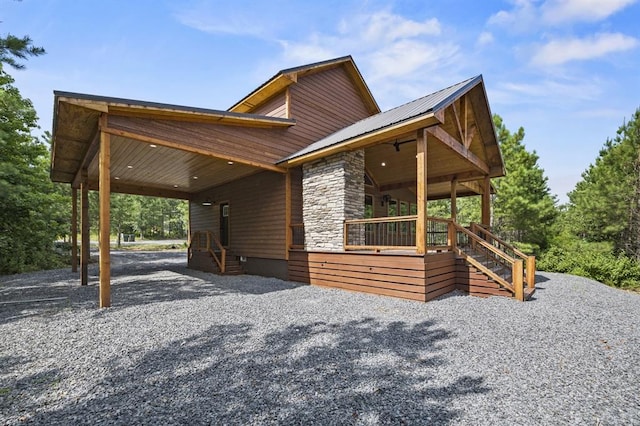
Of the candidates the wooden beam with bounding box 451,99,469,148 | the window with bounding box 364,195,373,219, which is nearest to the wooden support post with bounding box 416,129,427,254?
the wooden beam with bounding box 451,99,469,148

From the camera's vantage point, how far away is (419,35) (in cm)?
851

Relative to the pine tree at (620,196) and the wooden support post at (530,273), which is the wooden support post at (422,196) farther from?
the pine tree at (620,196)

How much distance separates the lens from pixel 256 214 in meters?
10.4

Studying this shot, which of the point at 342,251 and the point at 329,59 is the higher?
the point at 329,59

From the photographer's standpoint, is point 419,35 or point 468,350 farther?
point 419,35

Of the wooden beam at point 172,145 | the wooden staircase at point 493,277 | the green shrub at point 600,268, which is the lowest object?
the green shrub at point 600,268

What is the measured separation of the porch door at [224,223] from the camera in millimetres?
12557

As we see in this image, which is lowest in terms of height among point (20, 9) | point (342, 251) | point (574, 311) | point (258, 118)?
point (574, 311)

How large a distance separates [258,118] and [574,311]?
8156mm

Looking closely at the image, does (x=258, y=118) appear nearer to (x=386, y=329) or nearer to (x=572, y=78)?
(x=386, y=329)

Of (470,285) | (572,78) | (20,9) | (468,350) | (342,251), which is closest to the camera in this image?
(468,350)

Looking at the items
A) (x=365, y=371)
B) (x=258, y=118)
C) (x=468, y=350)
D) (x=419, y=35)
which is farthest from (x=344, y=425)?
(x=419, y=35)

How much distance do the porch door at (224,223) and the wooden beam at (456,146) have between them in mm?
8950

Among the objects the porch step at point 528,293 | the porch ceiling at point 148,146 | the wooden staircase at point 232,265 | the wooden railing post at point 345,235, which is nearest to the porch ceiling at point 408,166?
the wooden railing post at point 345,235
